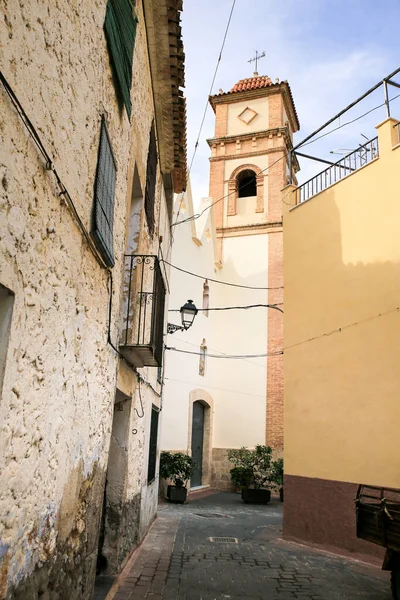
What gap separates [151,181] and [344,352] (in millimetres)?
4293

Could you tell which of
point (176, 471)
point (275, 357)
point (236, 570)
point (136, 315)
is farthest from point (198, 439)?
point (136, 315)

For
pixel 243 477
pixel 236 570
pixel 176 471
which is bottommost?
pixel 236 570

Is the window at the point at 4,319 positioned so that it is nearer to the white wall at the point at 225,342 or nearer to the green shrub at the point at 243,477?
the white wall at the point at 225,342

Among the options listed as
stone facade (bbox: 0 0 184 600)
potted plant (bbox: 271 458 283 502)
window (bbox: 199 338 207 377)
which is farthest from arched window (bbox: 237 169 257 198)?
stone facade (bbox: 0 0 184 600)

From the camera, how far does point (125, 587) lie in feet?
18.1

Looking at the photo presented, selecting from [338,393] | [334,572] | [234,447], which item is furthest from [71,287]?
[234,447]

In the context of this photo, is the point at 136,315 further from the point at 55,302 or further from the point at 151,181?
the point at 55,302

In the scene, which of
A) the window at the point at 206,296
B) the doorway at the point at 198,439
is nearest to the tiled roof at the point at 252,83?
the window at the point at 206,296

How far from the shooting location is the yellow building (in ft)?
24.4

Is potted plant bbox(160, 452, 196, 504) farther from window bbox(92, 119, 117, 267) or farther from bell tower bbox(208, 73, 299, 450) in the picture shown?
window bbox(92, 119, 117, 267)

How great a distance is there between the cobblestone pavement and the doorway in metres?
7.24

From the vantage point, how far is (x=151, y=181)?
296 inches

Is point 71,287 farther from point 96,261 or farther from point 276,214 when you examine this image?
point 276,214

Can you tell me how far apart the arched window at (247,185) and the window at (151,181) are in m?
13.6
